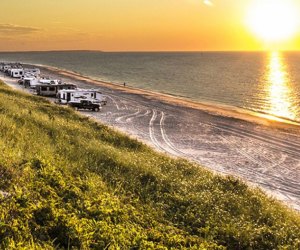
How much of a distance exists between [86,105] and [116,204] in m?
37.8

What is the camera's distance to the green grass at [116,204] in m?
7.88

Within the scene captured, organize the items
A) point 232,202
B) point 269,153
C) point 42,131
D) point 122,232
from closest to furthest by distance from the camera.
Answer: point 122,232
point 232,202
point 42,131
point 269,153

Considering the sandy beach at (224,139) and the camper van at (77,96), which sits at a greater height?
the camper van at (77,96)

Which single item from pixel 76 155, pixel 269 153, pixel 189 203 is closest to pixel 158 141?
pixel 269 153

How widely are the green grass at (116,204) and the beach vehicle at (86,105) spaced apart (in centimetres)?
2969

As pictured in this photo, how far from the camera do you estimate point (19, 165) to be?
10.8m

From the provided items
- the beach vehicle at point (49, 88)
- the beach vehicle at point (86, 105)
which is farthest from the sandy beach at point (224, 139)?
the beach vehicle at point (49, 88)

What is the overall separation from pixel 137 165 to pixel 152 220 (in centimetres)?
484

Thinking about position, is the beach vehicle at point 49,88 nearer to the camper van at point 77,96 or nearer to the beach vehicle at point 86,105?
the camper van at point 77,96

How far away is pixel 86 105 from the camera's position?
1848 inches

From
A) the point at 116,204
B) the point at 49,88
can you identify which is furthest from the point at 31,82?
the point at 116,204

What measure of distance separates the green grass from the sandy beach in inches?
312

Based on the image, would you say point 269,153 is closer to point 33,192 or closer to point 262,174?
point 262,174

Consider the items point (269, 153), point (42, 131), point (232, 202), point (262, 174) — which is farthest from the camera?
point (269, 153)
